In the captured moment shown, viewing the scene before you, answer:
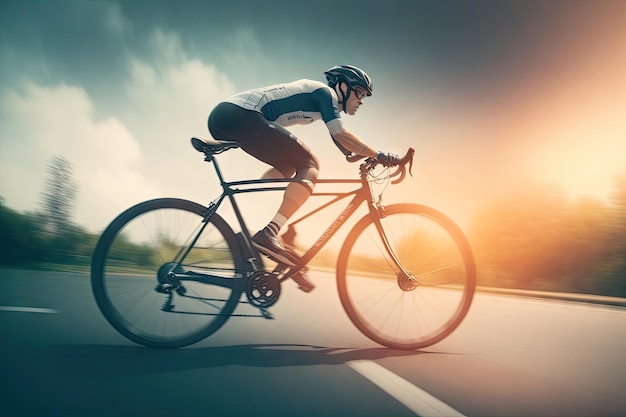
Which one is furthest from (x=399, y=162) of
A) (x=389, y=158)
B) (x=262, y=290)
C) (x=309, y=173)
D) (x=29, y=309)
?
(x=29, y=309)

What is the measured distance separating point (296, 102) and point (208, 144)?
2.47ft

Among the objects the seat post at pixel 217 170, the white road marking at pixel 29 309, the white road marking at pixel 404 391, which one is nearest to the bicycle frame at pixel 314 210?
the seat post at pixel 217 170

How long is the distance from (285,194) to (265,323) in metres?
1.54

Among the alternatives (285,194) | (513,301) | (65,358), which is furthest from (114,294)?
(513,301)

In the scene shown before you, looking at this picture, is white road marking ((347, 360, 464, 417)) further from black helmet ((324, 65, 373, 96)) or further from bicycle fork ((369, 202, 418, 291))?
black helmet ((324, 65, 373, 96))

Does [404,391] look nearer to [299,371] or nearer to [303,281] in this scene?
[299,371]

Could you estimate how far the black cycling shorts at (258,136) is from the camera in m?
4.29

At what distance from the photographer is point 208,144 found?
4.08m

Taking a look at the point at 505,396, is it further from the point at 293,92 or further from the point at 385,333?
the point at 293,92

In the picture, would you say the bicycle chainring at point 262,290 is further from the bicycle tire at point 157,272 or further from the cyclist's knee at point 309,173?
the cyclist's knee at point 309,173

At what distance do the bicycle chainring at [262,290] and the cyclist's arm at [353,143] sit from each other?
1.13 meters

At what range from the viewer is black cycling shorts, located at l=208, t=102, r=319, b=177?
4293 millimetres

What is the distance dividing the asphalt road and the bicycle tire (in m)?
0.17

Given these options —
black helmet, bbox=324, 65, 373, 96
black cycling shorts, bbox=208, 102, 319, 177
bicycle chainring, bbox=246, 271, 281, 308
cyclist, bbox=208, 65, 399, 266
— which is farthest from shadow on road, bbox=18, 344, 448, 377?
black helmet, bbox=324, 65, 373, 96
